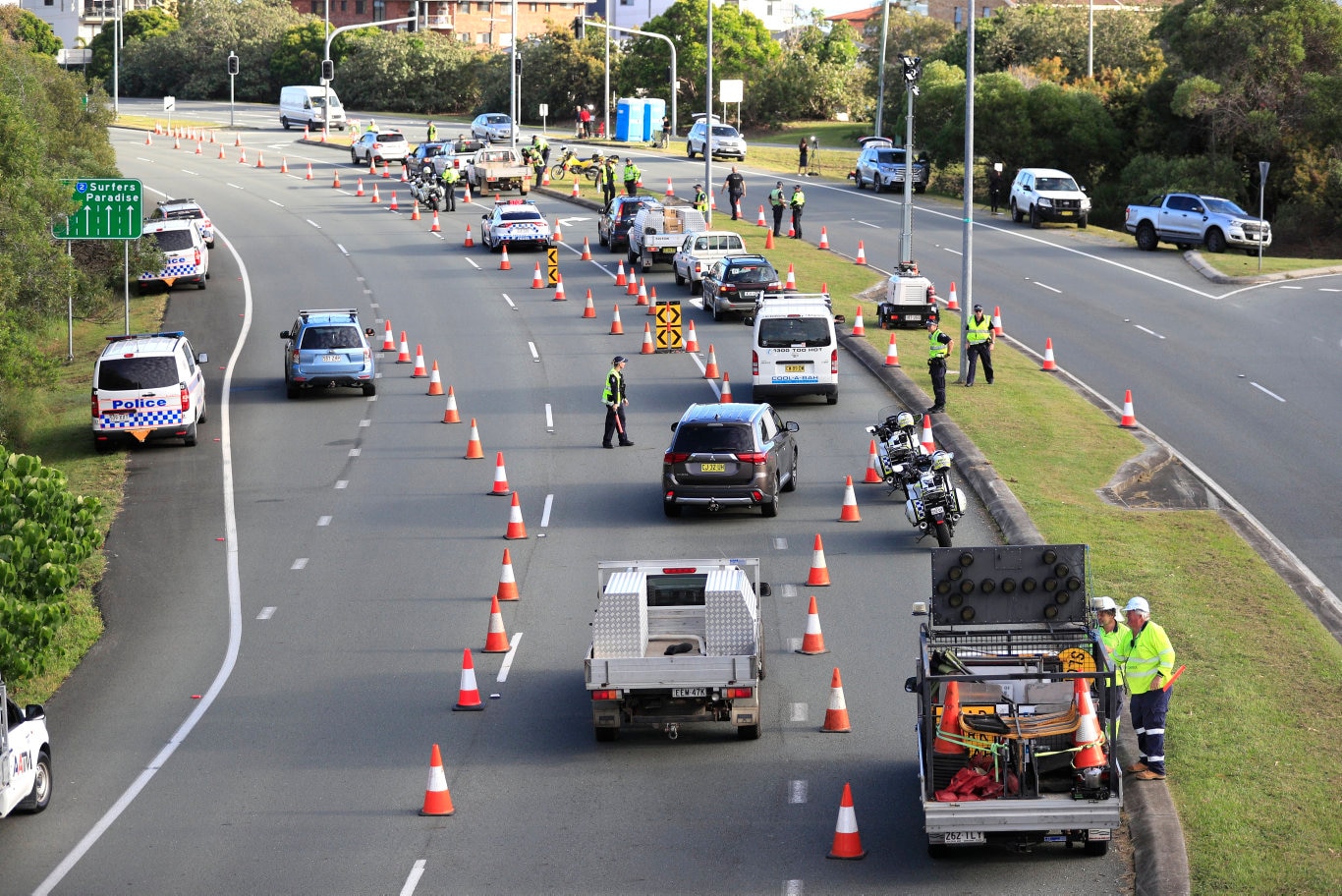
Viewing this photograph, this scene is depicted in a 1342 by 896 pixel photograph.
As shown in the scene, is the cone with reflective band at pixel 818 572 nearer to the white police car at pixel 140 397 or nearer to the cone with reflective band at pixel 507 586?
the cone with reflective band at pixel 507 586

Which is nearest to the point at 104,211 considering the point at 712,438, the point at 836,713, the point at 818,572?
the point at 712,438

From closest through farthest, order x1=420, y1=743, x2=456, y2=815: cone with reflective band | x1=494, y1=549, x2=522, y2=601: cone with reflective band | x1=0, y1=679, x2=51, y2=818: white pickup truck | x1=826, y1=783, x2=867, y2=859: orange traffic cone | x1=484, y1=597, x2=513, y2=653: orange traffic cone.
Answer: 1. x1=826, y1=783, x2=867, y2=859: orange traffic cone
2. x1=0, y1=679, x2=51, y2=818: white pickup truck
3. x1=420, y1=743, x2=456, y2=815: cone with reflective band
4. x1=484, y1=597, x2=513, y2=653: orange traffic cone
5. x1=494, y1=549, x2=522, y2=601: cone with reflective band

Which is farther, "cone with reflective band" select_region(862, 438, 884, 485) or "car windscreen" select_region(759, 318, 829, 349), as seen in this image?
"car windscreen" select_region(759, 318, 829, 349)

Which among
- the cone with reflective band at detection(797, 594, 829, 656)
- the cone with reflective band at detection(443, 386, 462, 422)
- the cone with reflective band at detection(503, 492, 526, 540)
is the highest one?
the cone with reflective band at detection(443, 386, 462, 422)

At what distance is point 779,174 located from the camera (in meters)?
72.3

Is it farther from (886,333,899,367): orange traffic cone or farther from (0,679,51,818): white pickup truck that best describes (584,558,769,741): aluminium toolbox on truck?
(886,333,899,367): orange traffic cone

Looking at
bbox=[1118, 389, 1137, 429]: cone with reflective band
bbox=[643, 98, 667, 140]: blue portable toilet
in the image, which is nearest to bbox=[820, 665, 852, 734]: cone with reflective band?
bbox=[1118, 389, 1137, 429]: cone with reflective band

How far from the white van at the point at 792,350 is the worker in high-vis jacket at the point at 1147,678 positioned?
55.5 ft

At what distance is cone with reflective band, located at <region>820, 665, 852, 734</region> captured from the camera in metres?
15.4

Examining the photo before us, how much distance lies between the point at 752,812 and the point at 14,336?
1947 centimetres

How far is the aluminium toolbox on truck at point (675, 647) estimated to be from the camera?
585 inches

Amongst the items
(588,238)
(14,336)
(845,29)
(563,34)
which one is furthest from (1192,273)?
(845,29)

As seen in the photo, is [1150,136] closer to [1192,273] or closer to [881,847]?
[1192,273]

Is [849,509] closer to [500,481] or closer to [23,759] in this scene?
[500,481]
